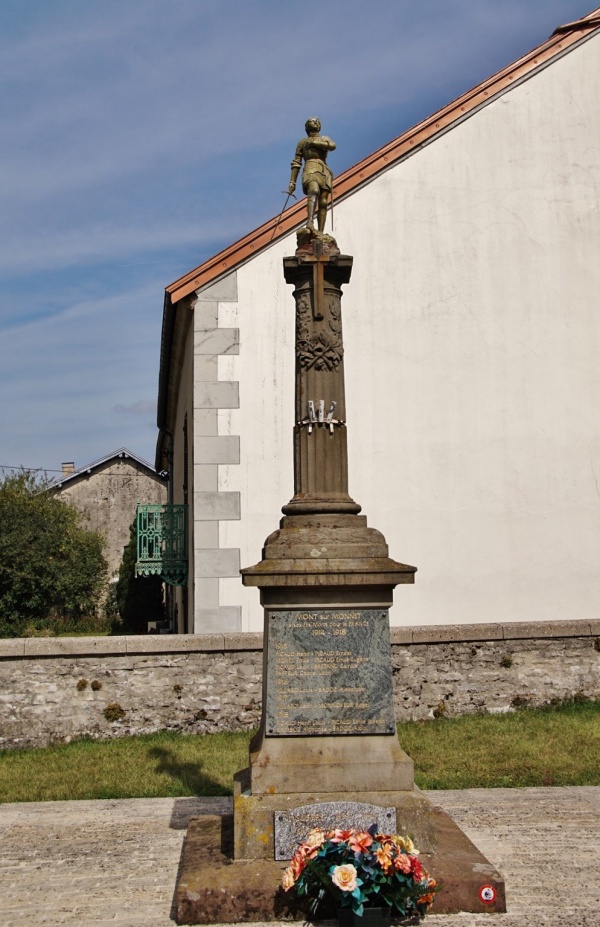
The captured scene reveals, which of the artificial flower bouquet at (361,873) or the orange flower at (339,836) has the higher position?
the orange flower at (339,836)

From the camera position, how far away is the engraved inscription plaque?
614 cm

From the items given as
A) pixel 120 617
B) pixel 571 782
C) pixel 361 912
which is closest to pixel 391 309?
pixel 571 782

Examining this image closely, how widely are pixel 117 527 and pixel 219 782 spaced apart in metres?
31.2

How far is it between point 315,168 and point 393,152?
5.65 meters

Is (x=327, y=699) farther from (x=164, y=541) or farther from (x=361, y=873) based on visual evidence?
(x=164, y=541)

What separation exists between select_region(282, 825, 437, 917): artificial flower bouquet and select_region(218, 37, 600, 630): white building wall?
6550 mm

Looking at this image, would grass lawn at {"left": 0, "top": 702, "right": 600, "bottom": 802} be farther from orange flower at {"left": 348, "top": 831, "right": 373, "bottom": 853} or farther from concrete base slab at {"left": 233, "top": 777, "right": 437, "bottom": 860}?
orange flower at {"left": 348, "top": 831, "right": 373, "bottom": 853}

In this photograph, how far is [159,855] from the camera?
6.62 metres

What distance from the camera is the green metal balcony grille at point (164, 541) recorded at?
14.0 meters

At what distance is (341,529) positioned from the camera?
21.0ft

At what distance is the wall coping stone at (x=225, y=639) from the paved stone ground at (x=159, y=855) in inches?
88.6

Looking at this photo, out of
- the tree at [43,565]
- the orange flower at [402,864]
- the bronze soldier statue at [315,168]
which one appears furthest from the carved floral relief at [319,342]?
the tree at [43,565]

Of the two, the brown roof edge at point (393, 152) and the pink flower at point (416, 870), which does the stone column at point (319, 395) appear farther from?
the brown roof edge at point (393, 152)

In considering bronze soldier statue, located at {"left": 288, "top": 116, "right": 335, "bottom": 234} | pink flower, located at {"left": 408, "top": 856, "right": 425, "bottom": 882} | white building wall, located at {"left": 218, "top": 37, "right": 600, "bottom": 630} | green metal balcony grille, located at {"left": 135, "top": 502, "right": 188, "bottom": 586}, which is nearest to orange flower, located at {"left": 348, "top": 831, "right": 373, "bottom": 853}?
pink flower, located at {"left": 408, "top": 856, "right": 425, "bottom": 882}
